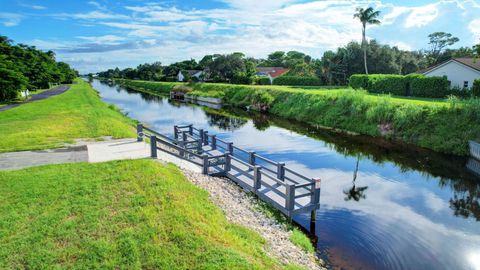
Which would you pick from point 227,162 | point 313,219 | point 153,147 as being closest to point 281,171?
point 313,219

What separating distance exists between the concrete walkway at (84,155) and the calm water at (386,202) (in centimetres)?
667

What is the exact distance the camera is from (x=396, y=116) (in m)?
26.6

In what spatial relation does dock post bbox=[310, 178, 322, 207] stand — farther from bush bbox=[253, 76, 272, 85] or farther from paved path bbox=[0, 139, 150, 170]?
bush bbox=[253, 76, 272, 85]

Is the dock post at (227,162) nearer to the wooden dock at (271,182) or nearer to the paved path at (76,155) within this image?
the wooden dock at (271,182)

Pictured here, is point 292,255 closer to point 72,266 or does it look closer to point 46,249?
point 72,266

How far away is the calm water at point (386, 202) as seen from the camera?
9.95m

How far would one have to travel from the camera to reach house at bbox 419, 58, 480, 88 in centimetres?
3753

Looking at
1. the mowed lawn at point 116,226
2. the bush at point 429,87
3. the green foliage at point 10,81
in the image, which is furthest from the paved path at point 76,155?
the bush at point 429,87

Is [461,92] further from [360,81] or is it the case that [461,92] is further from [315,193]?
[315,193]

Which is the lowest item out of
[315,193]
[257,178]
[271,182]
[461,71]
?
[271,182]

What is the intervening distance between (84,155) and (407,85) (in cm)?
4021

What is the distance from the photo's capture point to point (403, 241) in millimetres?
10695

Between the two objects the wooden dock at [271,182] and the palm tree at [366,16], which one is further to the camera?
the palm tree at [366,16]

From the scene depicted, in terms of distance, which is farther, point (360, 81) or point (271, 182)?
point (360, 81)
